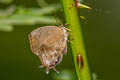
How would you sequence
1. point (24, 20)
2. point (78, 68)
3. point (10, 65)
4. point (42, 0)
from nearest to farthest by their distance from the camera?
point (78, 68) < point (24, 20) < point (42, 0) < point (10, 65)

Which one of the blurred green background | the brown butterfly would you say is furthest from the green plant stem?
the blurred green background

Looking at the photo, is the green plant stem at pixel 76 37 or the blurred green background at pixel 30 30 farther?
the blurred green background at pixel 30 30

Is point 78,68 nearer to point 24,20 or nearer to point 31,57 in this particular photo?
point 24,20

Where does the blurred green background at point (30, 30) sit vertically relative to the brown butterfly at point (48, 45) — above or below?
below

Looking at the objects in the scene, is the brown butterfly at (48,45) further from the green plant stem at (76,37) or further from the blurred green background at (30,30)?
the blurred green background at (30,30)

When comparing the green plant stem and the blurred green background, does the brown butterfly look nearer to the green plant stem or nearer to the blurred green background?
the green plant stem

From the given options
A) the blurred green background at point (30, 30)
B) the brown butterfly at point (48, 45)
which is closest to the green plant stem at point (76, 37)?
the brown butterfly at point (48, 45)

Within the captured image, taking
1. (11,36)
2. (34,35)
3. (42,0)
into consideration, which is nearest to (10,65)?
(11,36)
